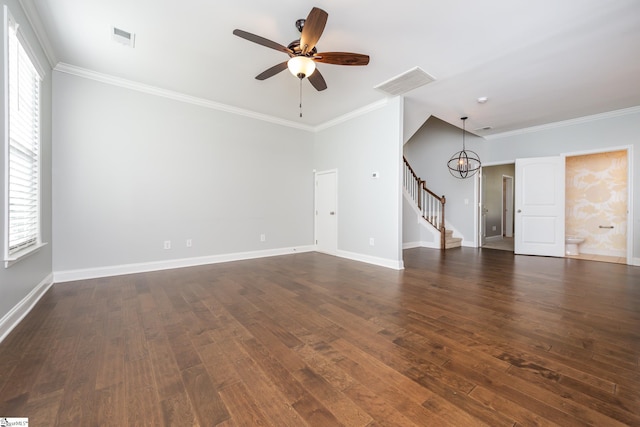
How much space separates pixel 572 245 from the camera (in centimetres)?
586

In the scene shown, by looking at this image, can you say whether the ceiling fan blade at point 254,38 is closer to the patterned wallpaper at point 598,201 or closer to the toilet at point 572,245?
the toilet at point 572,245

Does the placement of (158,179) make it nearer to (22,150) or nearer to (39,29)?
(22,150)

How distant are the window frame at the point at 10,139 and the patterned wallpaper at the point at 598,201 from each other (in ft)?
30.8

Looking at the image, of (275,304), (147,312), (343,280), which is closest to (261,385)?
(275,304)

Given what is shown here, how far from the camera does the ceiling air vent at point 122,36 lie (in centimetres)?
279

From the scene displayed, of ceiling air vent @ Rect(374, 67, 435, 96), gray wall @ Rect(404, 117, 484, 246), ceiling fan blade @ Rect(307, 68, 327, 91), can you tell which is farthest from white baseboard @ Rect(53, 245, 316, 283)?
gray wall @ Rect(404, 117, 484, 246)

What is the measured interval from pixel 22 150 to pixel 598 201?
9928mm

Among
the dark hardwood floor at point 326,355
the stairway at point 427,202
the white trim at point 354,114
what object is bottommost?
the dark hardwood floor at point 326,355

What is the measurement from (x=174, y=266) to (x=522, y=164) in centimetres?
754

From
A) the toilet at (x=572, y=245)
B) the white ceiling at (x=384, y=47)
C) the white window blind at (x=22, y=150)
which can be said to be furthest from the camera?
the toilet at (x=572, y=245)

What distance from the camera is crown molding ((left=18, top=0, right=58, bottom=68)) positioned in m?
2.44

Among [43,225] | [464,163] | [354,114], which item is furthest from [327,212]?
[43,225]

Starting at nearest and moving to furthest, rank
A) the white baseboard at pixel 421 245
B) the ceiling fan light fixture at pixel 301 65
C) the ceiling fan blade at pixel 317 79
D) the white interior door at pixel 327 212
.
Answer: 1. the ceiling fan light fixture at pixel 301 65
2. the ceiling fan blade at pixel 317 79
3. the white interior door at pixel 327 212
4. the white baseboard at pixel 421 245

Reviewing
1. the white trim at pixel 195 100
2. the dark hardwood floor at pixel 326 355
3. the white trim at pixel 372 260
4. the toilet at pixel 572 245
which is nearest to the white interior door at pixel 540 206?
the toilet at pixel 572 245
